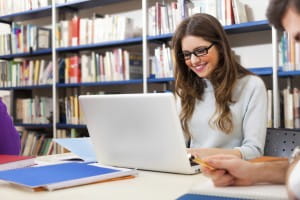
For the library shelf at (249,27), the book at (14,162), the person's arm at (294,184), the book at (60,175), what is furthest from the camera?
the library shelf at (249,27)

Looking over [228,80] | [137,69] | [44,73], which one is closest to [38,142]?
[44,73]

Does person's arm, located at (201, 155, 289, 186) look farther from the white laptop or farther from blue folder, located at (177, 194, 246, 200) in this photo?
the white laptop

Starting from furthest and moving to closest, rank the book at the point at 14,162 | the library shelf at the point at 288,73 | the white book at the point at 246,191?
the library shelf at the point at 288,73 → the book at the point at 14,162 → the white book at the point at 246,191

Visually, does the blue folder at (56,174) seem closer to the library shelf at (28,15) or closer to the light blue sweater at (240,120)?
the light blue sweater at (240,120)

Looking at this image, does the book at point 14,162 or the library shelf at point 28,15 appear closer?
the book at point 14,162

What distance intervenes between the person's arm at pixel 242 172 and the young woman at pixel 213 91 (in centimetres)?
72

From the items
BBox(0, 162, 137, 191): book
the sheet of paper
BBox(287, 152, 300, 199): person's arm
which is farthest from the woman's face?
BBox(287, 152, 300, 199): person's arm

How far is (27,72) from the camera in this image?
3855 millimetres

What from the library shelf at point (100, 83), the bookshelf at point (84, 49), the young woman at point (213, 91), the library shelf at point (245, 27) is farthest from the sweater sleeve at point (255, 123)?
the library shelf at point (100, 83)

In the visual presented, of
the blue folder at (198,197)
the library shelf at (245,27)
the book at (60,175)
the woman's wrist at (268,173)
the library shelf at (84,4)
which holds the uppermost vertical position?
the library shelf at (84,4)

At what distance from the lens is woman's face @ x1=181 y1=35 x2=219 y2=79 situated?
1785mm

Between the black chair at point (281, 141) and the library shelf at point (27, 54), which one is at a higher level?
the library shelf at point (27, 54)

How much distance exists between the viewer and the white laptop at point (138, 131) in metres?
1.06

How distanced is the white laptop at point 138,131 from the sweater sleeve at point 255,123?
42cm
